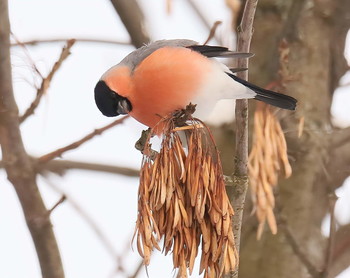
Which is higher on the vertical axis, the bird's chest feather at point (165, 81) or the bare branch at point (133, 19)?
the bare branch at point (133, 19)

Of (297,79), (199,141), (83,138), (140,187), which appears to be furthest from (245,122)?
(297,79)

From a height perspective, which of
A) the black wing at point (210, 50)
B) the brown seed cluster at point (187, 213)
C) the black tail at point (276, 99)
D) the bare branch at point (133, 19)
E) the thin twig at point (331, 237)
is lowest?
the brown seed cluster at point (187, 213)

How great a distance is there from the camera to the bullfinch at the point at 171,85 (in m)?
1.84

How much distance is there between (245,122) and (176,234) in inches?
11.2

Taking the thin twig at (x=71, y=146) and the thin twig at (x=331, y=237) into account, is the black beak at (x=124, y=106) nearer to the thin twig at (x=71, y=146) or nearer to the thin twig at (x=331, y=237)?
the thin twig at (x=71, y=146)

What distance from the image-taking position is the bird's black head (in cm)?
195

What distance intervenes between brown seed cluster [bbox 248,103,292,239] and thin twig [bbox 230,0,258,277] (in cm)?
33

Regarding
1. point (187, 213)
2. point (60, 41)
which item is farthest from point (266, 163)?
point (60, 41)

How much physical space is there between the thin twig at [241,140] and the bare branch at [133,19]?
0.71 meters

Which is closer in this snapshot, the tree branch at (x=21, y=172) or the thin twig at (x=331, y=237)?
the tree branch at (x=21, y=172)

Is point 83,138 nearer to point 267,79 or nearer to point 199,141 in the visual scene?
point 199,141

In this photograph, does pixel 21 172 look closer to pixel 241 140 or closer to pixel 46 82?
pixel 46 82

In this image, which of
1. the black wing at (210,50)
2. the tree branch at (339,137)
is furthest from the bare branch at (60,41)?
the tree branch at (339,137)

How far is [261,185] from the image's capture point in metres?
1.91
